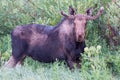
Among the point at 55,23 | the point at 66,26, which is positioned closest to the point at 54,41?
the point at 66,26

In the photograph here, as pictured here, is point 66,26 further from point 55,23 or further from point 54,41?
point 55,23

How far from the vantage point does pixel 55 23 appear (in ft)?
33.9

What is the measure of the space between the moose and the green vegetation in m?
0.20

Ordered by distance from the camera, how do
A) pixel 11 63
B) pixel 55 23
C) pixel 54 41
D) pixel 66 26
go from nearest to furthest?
1. pixel 66 26
2. pixel 54 41
3. pixel 11 63
4. pixel 55 23

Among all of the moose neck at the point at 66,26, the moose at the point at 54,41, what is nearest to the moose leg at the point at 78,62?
the moose at the point at 54,41

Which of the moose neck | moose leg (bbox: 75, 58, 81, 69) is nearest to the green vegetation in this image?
moose leg (bbox: 75, 58, 81, 69)

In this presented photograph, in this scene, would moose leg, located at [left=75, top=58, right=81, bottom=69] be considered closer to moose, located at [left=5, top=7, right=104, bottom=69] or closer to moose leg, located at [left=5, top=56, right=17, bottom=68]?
moose, located at [left=5, top=7, right=104, bottom=69]

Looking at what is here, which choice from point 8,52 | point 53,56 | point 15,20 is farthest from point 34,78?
point 15,20

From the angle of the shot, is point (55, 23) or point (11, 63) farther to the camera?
point (55, 23)

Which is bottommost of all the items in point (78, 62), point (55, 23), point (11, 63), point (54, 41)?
point (11, 63)

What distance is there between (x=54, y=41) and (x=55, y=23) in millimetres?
1126

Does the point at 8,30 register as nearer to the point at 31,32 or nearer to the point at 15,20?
the point at 15,20

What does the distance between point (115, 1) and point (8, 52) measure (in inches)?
110

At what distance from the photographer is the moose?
8841mm
